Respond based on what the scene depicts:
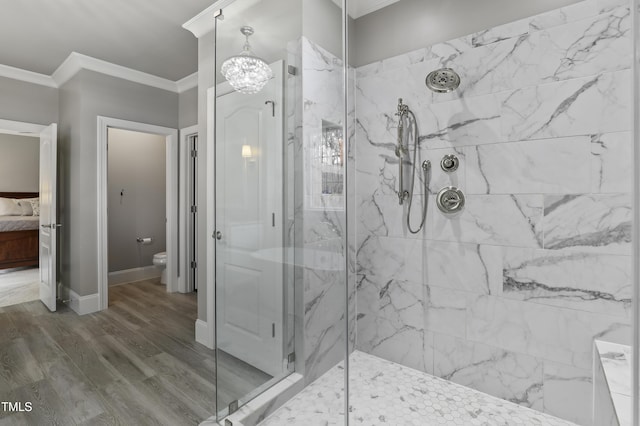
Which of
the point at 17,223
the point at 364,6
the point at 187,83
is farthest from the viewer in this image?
the point at 17,223

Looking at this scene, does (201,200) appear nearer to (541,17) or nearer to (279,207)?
(279,207)

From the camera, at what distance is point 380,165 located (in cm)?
227

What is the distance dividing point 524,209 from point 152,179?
4919 millimetres

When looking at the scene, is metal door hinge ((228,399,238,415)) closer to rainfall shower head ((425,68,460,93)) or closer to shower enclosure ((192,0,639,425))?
shower enclosure ((192,0,639,425))

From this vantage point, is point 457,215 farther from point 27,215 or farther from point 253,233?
point 27,215

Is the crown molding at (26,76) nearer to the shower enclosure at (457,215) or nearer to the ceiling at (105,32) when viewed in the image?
the ceiling at (105,32)

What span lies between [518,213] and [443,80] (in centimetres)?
89

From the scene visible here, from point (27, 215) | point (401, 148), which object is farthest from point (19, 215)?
point (401, 148)

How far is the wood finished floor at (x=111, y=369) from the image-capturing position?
5.40ft

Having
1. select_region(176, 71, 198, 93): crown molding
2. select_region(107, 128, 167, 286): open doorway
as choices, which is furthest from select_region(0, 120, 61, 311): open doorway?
select_region(176, 71, 198, 93): crown molding

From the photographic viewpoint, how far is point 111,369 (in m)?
2.13

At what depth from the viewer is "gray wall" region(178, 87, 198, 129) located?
360 cm

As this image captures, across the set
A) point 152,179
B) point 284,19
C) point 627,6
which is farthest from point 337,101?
point 152,179

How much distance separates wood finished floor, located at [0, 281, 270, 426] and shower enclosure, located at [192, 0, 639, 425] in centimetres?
39
